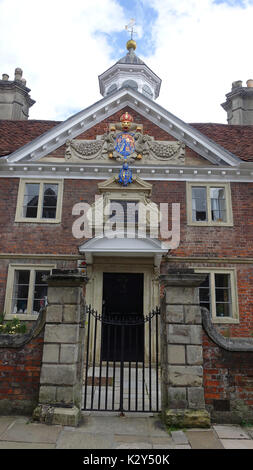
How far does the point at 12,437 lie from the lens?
4418 millimetres

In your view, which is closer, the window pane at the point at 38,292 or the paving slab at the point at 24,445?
the paving slab at the point at 24,445

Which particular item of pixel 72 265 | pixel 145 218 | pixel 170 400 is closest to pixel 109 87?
pixel 145 218

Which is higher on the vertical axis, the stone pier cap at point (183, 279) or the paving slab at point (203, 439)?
the stone pier cap at point (183, 279)

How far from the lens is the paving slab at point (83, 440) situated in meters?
4.21

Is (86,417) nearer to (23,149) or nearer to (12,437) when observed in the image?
(12,437)

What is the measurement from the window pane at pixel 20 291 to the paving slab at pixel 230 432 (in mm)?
7358

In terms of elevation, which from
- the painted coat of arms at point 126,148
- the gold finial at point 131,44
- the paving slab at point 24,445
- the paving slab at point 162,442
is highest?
the gold finial at point 131,44

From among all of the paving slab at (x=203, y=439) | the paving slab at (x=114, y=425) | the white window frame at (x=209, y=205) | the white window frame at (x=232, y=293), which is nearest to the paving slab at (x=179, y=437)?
the paving slab at (x=203, y=439)

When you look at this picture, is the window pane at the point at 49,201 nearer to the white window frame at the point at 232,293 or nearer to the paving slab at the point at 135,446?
the white window frame at the point at 232,293

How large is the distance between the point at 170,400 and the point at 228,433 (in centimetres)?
94

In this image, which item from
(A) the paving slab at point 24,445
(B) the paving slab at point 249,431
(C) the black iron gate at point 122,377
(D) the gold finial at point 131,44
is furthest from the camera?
(D) the gold finial at point 131,44

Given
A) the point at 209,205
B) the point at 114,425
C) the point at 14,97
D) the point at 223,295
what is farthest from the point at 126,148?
the point at 14,97

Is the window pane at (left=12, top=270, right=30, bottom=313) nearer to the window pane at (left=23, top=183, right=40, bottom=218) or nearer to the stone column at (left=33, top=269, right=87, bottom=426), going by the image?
the window pane at (left=23, top=183, right=40, bottom=218)
